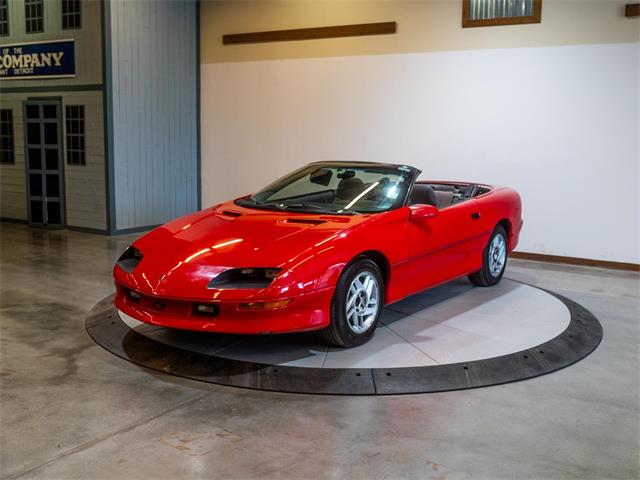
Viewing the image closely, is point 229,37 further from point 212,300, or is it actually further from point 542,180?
point 212,300

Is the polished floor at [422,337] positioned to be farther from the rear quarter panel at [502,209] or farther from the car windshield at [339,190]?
the car windshield at [339,190]

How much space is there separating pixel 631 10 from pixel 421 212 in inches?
164

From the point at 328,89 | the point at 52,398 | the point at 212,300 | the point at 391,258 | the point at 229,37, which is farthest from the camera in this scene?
the point at 229,37

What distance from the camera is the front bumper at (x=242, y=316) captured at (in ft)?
12.9

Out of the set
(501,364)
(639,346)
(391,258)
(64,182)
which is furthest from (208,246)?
(64,182)

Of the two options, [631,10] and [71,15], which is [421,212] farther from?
[71,15]

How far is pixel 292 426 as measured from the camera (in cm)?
336

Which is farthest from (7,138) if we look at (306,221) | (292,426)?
(292,426)

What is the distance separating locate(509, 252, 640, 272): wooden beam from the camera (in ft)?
24.9

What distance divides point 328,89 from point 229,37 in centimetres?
194

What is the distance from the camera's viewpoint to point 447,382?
3957 mm

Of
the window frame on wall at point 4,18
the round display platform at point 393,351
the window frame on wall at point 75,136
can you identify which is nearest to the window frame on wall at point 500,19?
the round display platform at point 393,351

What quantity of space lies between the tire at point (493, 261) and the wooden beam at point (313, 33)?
12.1 ft

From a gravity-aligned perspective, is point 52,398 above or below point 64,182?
below
